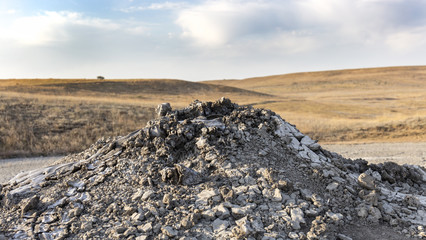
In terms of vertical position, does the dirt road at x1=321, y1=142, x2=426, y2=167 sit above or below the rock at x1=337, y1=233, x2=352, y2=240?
below

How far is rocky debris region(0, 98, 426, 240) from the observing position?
468cm

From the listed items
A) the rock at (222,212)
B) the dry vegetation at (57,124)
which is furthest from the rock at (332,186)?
the dry vegetation at (57,124)

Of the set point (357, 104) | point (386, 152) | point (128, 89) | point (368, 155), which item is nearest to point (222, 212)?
point (368, 155)

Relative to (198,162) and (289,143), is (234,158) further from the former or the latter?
(289,143)

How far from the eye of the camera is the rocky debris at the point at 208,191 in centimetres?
468

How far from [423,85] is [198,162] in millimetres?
79481

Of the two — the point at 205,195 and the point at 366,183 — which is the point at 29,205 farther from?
the point at 366,183

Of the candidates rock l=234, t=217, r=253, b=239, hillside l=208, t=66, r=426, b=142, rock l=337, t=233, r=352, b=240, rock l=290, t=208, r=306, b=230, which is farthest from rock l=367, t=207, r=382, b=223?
hillside l=208, t=66, r=426, b=142

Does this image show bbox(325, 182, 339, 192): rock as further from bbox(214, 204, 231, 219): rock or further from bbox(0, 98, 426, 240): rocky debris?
bbox(214, 204, 231, 219): rock

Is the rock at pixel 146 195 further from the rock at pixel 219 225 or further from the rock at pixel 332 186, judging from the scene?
the rock at pixel 332 186

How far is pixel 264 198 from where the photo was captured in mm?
5031

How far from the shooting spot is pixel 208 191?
5098 mm

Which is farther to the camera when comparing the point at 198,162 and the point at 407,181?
the point at 407,181

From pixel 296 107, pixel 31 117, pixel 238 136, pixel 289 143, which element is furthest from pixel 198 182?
pixel 296 107
